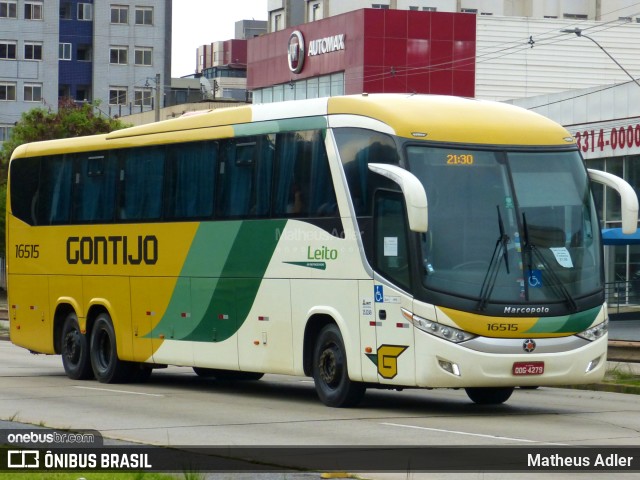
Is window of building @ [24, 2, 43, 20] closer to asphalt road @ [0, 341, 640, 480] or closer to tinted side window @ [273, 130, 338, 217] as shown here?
asphalt road @ [0, 341, 640, 480]

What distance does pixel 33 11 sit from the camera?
11031cm

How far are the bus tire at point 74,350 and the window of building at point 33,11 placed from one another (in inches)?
3522

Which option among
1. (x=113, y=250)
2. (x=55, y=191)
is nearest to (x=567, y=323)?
(x=113, y=250)

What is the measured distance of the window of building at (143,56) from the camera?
114125 mm

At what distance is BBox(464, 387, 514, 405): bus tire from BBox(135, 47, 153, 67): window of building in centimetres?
9810

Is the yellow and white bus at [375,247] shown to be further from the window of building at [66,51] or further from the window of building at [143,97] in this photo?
the window of building at [143,97]

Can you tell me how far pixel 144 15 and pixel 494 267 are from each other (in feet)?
330

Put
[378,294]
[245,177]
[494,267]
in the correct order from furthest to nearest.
→ [245,177] → [378,294] → [494,267]

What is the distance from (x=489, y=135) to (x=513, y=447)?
5.09 m

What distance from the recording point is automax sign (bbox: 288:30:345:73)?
80.4 m

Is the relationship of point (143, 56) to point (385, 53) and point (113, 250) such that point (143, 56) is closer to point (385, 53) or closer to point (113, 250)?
point (385, 53)

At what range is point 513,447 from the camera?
12898 millimetres

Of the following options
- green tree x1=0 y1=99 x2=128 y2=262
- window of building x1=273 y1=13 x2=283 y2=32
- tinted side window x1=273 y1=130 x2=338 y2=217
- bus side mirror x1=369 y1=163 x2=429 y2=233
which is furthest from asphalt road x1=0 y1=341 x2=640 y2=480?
window of building x1=273 y1=13 x2=283 y2=32

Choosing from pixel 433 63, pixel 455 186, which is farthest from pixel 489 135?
pixel 433 63
